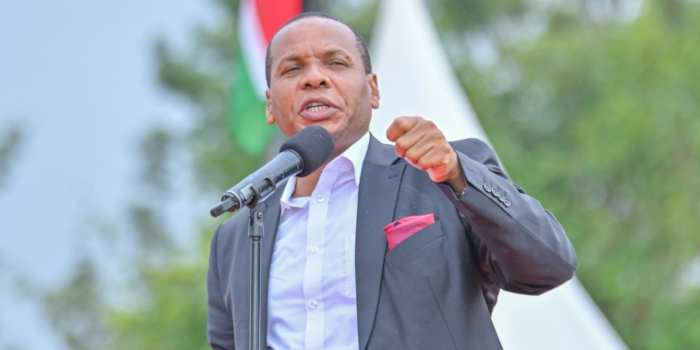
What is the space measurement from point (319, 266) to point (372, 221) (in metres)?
0.16

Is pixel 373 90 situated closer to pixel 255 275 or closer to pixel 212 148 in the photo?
pixel 255 275

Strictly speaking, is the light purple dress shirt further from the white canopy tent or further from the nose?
the white canopy tent

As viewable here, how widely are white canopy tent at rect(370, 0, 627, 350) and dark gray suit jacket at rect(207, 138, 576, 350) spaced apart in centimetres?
303

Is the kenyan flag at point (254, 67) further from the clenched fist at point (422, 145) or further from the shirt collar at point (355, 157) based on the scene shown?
the clenched fist at point (422, 145)

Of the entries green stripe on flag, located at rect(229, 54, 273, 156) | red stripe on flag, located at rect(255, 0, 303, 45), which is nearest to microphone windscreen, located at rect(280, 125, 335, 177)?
red stripe on flag, located at rect(255, 0, 303, 45)

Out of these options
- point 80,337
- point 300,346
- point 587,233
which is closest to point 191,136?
point 80,337

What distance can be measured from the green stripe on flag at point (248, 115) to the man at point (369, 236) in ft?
17.9

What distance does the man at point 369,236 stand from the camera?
274 centimetres

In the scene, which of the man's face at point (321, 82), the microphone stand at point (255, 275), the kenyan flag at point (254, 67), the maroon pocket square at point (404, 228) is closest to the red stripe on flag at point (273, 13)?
the kenyan flag at point (254, 67)

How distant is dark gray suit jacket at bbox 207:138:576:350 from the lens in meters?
2.72

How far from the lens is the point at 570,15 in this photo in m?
22.0

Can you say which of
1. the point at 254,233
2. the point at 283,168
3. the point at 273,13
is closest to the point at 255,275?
the point at 254,233

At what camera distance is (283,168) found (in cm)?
265

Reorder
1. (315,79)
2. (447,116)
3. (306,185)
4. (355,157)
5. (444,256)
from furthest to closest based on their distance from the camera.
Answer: (447,116) < (306,185) < (355,157) < (315,79) < (444,256)
